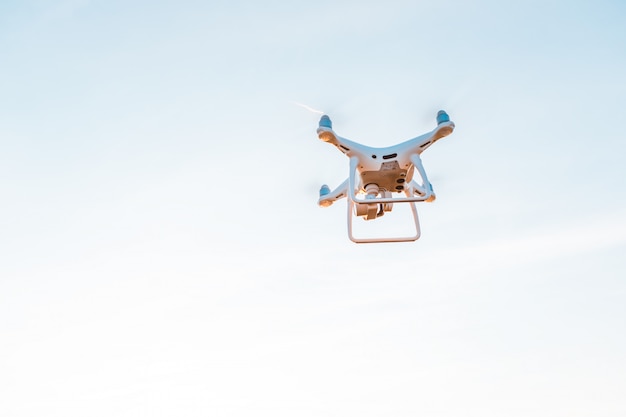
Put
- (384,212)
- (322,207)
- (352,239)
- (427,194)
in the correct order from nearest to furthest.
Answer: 1. (427,194)
2. (352,239)
3. (384,212)
4. (322,207)

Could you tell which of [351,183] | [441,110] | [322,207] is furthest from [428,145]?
[322,207]

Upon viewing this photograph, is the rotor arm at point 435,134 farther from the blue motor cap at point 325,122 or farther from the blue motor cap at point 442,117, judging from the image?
the blue motor cap at point 325,122

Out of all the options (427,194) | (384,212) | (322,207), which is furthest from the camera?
(322,207)

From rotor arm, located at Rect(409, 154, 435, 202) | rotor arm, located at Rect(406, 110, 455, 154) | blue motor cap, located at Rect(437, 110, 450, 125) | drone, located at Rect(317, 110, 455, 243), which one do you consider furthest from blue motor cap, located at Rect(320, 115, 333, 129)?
A: blue motor cap, located at Rect(437, 110, 450, 125)

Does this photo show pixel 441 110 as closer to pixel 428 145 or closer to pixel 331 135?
pixel 428 145

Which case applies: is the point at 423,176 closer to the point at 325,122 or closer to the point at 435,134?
the point at 435,134

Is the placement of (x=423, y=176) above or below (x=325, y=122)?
below

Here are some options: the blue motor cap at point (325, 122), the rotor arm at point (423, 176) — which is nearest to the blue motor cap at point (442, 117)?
the rotor arm at point (423, 176)

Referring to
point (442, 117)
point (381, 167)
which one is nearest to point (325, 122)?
point (381, 167)

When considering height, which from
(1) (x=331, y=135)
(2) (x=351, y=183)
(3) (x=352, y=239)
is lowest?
(3) (x=352, y=239)
